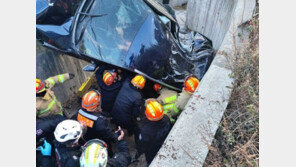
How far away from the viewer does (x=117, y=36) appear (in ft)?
11.4

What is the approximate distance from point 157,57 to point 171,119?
1.03 m

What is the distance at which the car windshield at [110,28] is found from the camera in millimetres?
3377

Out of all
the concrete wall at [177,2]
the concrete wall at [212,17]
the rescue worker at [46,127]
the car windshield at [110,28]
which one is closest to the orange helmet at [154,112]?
the car windshield at [110,28]

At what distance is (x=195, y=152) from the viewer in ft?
6.86

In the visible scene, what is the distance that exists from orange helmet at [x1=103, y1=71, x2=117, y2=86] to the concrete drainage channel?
3.96 feet

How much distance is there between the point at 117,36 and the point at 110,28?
19 centimetres

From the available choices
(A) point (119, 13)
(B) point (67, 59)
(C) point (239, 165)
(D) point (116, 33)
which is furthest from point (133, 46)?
(C) point (239, 165)

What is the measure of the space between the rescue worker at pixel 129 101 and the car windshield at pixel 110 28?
0.42 metres

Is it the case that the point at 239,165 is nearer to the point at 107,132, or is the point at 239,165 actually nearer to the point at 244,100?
the point at 244,100

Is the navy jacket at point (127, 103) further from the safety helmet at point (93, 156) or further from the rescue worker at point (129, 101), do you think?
the safety helmet at point (93, 156)

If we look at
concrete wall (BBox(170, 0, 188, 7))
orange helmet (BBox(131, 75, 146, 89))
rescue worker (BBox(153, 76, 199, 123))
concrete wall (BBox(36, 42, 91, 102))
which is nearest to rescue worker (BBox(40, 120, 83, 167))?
orange helmet (BBox(131, 75, 146, 89))

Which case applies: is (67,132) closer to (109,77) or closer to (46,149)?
(46,149)

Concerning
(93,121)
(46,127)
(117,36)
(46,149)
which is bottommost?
(46,149)

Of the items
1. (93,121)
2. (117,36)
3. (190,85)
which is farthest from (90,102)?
(190,85)
